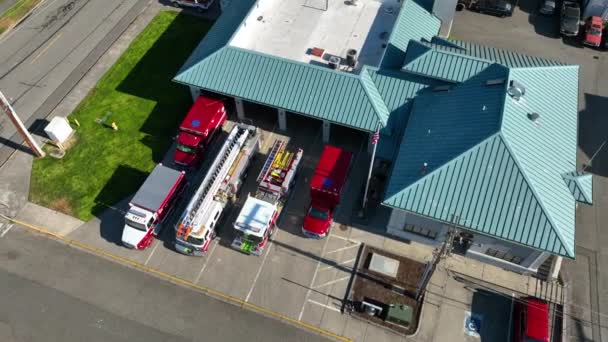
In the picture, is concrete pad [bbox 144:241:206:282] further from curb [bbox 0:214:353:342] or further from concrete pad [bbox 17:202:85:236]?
concrete pad [bbox 17:202:85:236]

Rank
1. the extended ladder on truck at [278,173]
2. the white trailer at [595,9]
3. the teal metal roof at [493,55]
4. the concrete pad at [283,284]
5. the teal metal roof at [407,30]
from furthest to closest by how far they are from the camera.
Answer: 1. the white trailer at [595,9]
2. the teal metal roof at [407,30]
3. the teal metal roof at [493,55]
4. the extended ladder on truck at [278,173]
5. the concrete pad at [283,284]

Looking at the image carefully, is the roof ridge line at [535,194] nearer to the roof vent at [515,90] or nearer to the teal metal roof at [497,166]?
the teal metal roof at [497,166]

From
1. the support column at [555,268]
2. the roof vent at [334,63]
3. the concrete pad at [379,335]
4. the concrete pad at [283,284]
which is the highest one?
the roof vent at [334,63]

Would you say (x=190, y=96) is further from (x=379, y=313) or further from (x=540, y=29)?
(x=540, y=29)

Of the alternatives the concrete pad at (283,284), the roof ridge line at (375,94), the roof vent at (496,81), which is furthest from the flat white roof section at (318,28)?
the concrete pad at (283,284)

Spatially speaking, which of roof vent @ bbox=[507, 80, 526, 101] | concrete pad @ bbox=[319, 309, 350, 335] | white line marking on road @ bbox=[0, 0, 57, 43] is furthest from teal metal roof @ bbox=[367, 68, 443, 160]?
white line marking on road @ bbox=[0, 0, 57, 43]

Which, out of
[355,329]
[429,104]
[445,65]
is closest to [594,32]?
[445,65]

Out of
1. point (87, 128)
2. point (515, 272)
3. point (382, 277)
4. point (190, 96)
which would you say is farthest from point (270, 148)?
point (515, 272)
